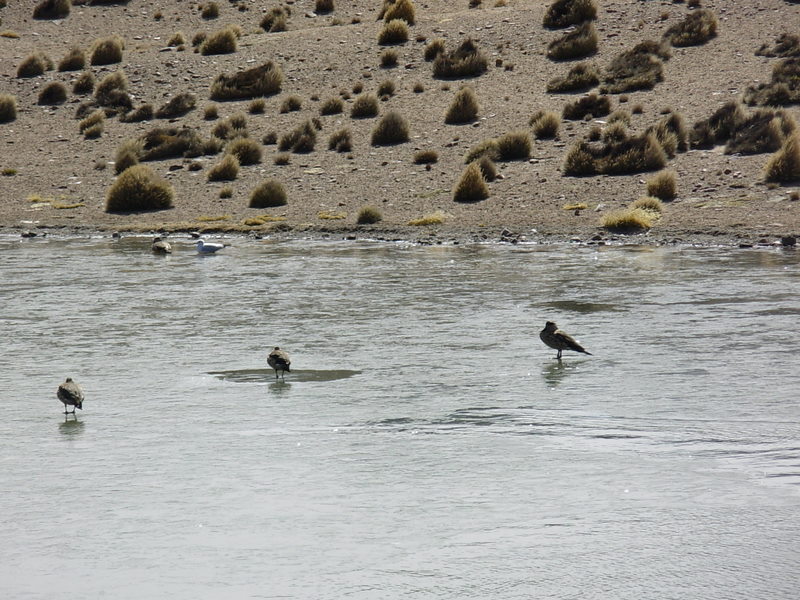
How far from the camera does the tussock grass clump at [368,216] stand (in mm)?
20953

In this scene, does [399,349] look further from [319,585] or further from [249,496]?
[319,585]

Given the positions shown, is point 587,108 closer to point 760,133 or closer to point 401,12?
point 760,133

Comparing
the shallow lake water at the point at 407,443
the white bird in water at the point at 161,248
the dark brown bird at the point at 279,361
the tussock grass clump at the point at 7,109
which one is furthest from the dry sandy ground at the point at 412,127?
the dark brown bird at the point at 279,361

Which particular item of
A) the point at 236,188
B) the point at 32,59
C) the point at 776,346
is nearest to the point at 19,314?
the point at 776,346

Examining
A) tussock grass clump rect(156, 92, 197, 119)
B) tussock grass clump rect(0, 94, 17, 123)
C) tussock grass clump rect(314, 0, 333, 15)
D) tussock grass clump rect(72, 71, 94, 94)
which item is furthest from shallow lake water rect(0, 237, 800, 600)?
tussock grass clump rect(314, 0, 333, 15)

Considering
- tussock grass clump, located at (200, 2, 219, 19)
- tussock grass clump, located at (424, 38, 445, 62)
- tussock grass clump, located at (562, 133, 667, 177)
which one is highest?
tussock grass clump, located at (200, 2, 219, 19)

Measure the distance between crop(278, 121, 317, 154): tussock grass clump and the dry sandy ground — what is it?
0.84ft

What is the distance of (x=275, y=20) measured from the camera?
38.9m

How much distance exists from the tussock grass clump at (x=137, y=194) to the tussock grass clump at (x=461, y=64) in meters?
9.56

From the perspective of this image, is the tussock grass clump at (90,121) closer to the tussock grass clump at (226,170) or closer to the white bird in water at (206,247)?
the tussock grass clump at (226,170)

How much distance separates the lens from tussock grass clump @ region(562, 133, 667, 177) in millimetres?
22297

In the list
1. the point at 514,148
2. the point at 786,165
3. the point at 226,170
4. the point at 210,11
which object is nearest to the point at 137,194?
the point at 226,170

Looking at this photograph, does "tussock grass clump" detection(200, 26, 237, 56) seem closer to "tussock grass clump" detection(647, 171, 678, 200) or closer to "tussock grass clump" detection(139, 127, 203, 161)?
"tussock grass clump" detection(139, 127, 203, 161)

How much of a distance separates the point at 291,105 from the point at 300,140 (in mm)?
A: 3624
